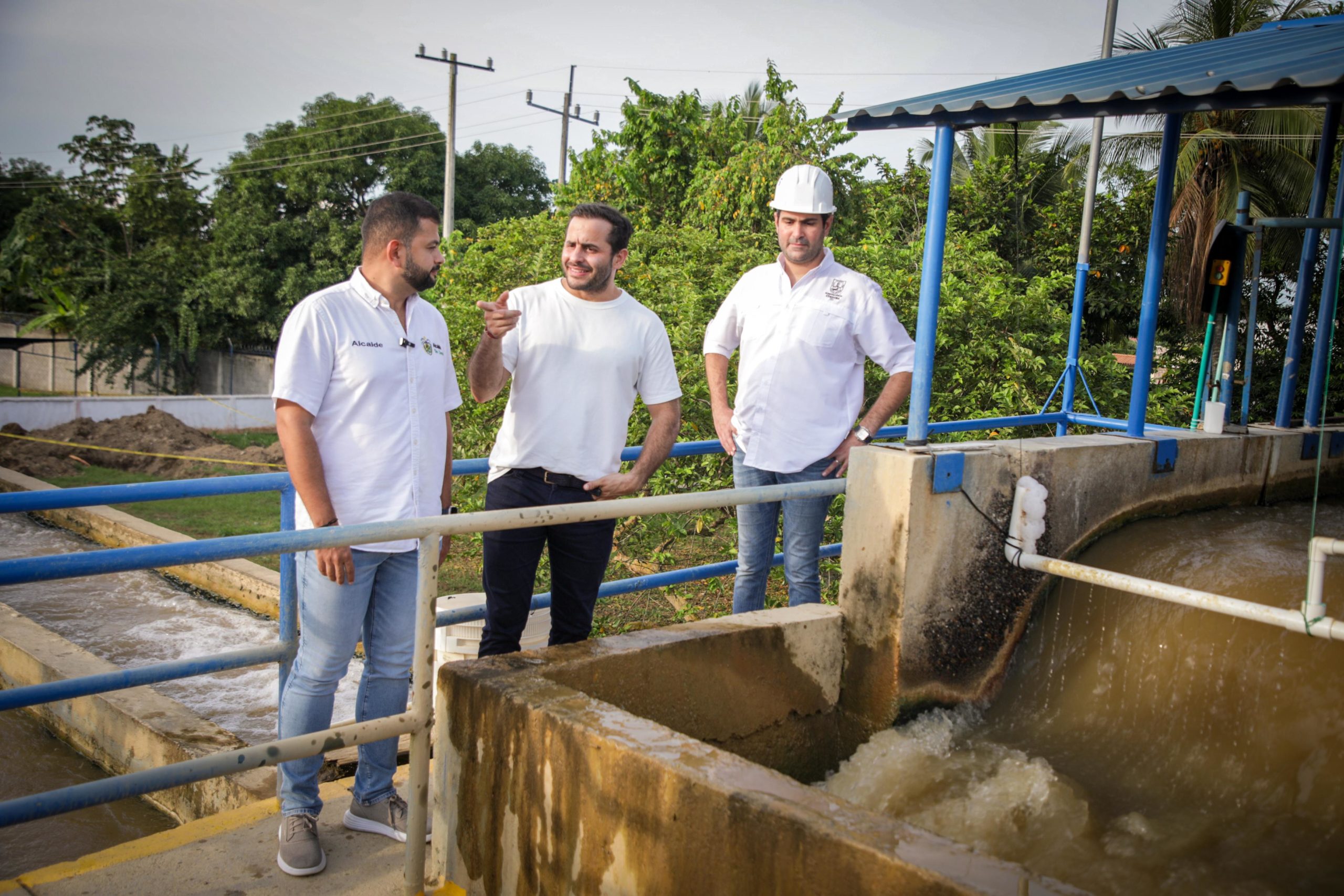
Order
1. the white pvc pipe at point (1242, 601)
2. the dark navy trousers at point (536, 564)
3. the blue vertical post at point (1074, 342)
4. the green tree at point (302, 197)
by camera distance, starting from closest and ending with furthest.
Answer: the white pvc pipe at point (1242, 601)
the dark navy trousers at point (536, 564)
the blue vertical post at point (1074, 342)
the green tree at point (302, 197)

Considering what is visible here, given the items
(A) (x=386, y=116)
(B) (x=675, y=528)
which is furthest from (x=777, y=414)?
(A) (x=386, y=116)

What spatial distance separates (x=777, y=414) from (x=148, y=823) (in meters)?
3.76

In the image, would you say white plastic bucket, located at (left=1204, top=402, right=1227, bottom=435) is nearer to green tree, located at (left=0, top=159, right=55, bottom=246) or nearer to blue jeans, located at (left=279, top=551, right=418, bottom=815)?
blue jeans, located at (left=279, top=551, right=418, bottom=815)

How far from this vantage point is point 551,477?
3406 millimetres

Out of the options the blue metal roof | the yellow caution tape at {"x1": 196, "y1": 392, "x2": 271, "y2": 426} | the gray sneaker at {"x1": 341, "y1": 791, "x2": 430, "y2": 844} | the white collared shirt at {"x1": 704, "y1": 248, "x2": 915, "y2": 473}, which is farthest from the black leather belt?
the yellow caution tape at {"x1": 196, "y1": 392, "x2": 271, "y2": 426}

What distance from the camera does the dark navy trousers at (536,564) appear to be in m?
3.30

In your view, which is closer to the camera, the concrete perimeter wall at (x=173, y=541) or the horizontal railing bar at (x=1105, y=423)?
the horizontal railing bar at (x=1105, y=423)

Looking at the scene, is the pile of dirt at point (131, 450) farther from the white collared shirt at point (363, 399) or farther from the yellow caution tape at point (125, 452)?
the white collared shirt at point (363, 399)

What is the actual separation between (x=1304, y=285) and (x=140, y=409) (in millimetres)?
21014

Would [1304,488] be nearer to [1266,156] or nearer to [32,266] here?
[1266,156]

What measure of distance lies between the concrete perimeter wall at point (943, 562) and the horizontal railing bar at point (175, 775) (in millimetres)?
1737

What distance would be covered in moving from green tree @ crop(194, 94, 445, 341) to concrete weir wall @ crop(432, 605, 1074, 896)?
82.5 feet

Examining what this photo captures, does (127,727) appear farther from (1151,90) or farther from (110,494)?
(1151,90)

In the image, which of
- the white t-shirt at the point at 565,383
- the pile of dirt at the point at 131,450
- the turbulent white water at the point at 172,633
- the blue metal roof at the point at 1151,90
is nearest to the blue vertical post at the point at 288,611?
the white t-shirt at the point at 565,383
